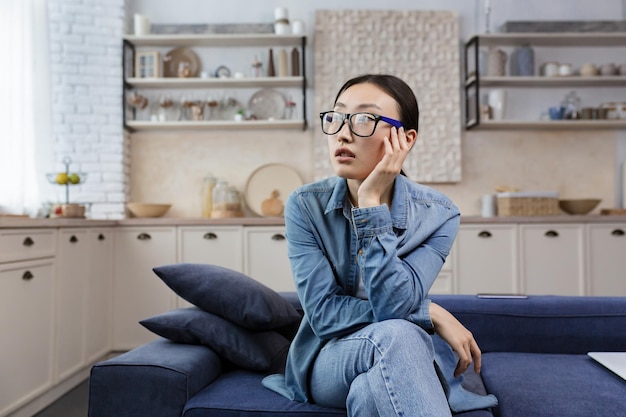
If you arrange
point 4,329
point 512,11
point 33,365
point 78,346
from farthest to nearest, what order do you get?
1. point 512,11
2. point 78,346
3. point 33,365
4. point 4,329

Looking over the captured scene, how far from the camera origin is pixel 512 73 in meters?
4.58

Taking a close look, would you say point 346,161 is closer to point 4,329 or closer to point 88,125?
point 4,329

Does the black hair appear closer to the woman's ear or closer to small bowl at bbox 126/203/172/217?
the woman's ear

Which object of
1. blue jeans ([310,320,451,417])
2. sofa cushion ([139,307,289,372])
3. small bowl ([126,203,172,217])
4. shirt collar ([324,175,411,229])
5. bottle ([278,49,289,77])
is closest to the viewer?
blue jeans ([310,320,451,417])

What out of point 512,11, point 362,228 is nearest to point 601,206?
point 512,11

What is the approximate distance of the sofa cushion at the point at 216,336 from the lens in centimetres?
180

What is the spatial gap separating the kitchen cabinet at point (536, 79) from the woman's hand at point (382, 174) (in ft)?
9.96

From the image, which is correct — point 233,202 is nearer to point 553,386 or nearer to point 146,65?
point 146,65

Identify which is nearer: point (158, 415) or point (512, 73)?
point (158, 415)

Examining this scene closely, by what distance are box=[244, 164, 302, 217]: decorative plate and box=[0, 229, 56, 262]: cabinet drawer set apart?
1743 millimetres

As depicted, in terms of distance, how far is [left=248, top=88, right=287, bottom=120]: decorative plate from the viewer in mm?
4594

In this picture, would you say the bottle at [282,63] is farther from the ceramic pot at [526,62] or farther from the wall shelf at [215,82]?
the ceramic pot at [526,62]

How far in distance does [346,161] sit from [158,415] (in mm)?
822

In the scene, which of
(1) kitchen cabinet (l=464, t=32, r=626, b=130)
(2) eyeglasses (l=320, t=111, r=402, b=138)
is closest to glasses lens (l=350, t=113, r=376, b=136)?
(2) eyeglasses (l=320, t=111, r=402, b=138)
